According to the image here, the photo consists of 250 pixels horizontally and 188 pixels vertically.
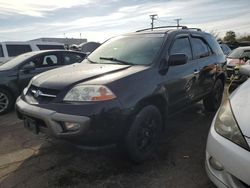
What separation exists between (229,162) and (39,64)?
228 inches

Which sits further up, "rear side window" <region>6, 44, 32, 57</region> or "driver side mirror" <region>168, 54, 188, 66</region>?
"driver side mirror" <region>168, 54, 188, 66</region>

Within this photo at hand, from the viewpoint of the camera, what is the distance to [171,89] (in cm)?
406

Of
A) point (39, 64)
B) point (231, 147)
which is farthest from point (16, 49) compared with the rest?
point (231, 147)

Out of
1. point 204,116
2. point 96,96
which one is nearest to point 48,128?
point 96,96

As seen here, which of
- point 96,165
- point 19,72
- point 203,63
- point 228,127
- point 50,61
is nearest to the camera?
point 228,127

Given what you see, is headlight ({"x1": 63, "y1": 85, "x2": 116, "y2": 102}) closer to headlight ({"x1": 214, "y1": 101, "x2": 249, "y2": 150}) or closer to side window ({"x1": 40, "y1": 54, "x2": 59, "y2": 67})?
headlight ({"x1": 214, "y1": 101, "x2": 249, "y2": 150})

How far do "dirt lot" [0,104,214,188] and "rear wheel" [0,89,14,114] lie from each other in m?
1.85

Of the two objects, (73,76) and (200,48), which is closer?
(73,76)

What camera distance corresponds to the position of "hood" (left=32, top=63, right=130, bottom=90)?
3.41m

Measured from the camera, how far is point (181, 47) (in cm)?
462

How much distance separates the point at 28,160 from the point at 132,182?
4.91ft

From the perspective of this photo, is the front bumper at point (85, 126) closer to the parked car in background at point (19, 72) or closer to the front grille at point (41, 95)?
the front grille at point (41, 95)

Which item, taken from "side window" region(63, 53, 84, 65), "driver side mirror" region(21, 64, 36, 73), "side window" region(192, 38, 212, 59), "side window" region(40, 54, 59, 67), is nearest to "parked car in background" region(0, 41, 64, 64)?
"side window" region(63, 53, 84, 65)

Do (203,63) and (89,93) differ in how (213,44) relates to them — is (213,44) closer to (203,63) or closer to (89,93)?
(203,63)
